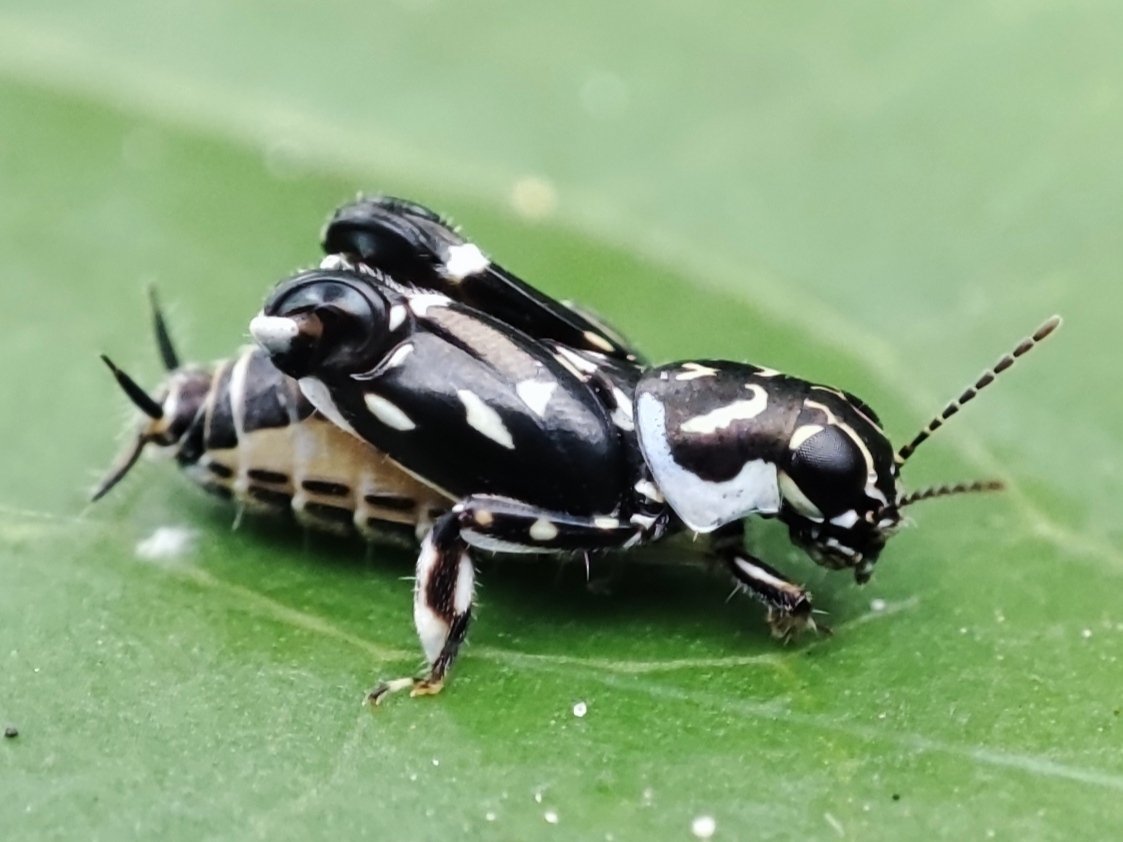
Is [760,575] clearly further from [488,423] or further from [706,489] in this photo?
[488,423]

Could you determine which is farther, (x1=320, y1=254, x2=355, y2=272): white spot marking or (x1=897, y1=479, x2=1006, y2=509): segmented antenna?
(x1=320, y1=254, x2=355, y2=272): white spot marking

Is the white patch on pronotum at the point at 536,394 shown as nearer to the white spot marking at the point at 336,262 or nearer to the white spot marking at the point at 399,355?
the white spot marking at the point at 399,355

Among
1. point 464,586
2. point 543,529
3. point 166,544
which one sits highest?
point 543,529

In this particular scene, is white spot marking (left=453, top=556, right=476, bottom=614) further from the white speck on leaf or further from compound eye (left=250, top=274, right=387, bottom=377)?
the white speck on leaf

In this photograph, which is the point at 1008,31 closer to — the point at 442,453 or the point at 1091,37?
the point at 1091,37

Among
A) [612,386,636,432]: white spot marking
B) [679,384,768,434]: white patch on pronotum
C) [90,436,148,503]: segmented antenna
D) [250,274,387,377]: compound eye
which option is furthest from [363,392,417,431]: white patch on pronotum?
[90,436,148,503]: segmented antenna

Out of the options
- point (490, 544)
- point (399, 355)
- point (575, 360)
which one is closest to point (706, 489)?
point (575, 360)

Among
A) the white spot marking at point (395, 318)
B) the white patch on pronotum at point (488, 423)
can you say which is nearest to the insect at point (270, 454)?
the white patch on pronotum at point (488, 423)
